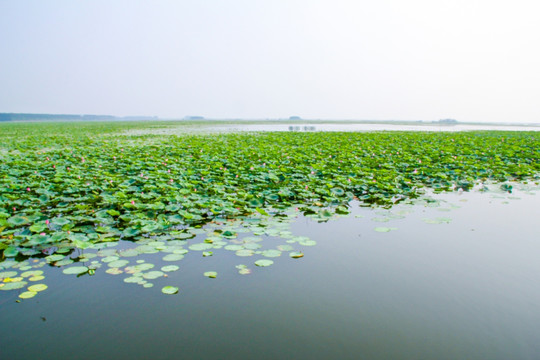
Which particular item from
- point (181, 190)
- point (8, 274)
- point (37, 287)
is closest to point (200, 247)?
point (37, 287)

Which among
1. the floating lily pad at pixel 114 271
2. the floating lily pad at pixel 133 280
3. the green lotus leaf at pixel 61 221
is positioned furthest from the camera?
the green lotus leaf at pixel 61 221

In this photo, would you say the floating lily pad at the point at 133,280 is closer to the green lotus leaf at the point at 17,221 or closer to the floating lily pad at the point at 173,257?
the floating lily pad at the point at 173,257

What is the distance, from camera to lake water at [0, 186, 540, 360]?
87.9 inches

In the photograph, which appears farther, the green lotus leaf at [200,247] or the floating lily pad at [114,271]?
the green lotus leaf at [200,247]

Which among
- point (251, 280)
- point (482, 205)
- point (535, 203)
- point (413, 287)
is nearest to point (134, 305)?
point (251, 280)

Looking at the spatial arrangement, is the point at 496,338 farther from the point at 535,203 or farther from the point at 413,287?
the point at 535,203

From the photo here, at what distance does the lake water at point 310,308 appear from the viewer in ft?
7.32

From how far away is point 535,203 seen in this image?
6227 mm

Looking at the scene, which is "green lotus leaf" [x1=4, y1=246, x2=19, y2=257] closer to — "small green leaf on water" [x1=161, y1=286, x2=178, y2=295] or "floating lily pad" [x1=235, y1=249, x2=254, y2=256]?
"small green leaf on water" [x1=161, y1=286, x2=178, y2=295]

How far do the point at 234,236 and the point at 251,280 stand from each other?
3.45ft

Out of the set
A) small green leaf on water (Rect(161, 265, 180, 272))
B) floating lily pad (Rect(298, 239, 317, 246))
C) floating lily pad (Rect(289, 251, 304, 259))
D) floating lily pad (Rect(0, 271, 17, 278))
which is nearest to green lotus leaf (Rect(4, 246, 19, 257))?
floating lily pad (Rect(0, 271, 17, 278))

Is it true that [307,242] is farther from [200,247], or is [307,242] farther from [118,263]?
[118,263]

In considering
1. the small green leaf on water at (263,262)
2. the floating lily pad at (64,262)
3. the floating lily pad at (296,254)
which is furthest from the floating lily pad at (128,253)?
the floating lily pad at (296,254)

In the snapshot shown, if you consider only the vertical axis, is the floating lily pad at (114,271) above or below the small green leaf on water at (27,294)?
above
